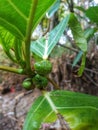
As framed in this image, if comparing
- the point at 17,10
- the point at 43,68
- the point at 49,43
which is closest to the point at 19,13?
the point at 17,10

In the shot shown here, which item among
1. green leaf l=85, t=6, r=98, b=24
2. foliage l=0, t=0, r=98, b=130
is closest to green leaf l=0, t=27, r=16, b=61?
foliage l=0, t=0, r=98, b=130

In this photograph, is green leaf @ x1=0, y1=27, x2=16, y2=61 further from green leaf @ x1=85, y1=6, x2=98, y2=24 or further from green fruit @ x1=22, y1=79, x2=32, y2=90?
green leaf @ x1=85, y1=6, x2=98, y2=24

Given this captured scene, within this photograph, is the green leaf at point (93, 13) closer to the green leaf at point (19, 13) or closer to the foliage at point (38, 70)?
the foliage at point (38, 70)

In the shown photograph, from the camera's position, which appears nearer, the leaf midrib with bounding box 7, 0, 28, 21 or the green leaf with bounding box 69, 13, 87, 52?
the leaf midrib with bounding box 7, 0, 28, 21

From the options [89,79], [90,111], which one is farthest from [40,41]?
[89,79]

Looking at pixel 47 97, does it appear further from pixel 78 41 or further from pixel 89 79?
pixel 89 79

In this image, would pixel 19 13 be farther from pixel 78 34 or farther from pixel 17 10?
pixel 78 34
